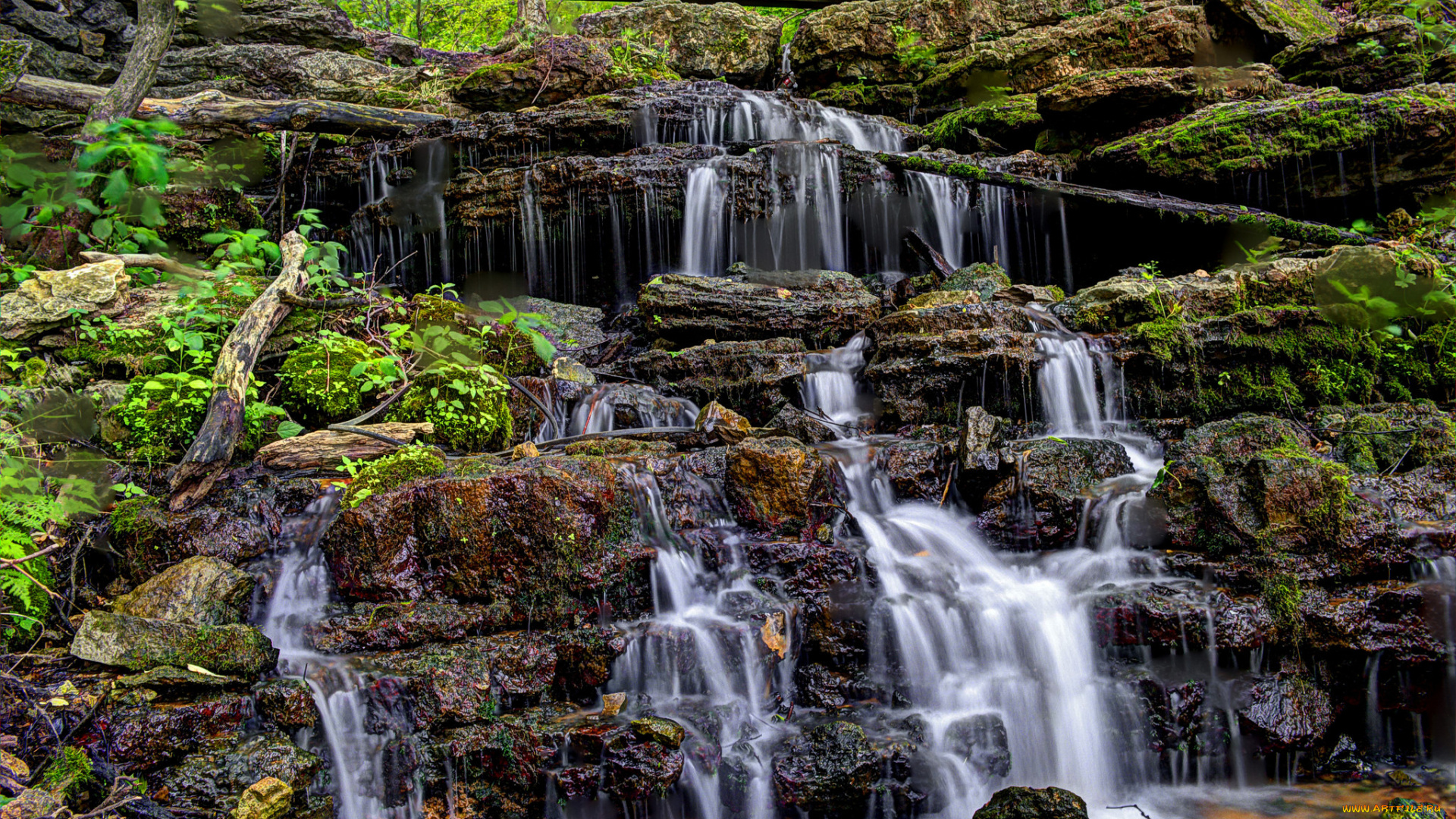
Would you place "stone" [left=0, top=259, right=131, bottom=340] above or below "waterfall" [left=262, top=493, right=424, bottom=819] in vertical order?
above

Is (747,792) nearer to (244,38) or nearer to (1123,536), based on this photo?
(1123,536)

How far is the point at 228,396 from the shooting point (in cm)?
538

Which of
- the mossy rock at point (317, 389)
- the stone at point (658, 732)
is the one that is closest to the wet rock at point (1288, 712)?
the stone at point (658, 732)

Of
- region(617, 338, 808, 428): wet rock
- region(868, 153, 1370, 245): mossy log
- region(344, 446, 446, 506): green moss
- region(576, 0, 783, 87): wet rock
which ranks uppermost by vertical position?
region(576, 0, 783, 87): wet rock

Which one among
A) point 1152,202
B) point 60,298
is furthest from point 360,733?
point 1152,202

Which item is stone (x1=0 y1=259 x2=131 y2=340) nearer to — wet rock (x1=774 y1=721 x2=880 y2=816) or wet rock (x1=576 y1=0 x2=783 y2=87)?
wet rock (x1=774 y1=721 x2=880 y2=816)

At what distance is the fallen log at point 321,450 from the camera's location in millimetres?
5371

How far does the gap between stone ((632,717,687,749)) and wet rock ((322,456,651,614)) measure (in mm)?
888

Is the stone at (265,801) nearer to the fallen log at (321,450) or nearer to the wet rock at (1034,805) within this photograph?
the fallen log at (321,450)

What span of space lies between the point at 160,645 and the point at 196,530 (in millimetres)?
1082

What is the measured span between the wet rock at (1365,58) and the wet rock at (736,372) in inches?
336

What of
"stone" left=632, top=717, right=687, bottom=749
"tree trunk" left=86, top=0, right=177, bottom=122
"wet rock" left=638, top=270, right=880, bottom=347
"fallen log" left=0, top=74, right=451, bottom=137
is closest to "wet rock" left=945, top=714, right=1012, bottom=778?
"stone" left=632, top=717, right=687, bottom=749

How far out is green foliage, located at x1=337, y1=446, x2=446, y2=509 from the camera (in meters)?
4.74

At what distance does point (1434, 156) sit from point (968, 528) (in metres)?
7.46
